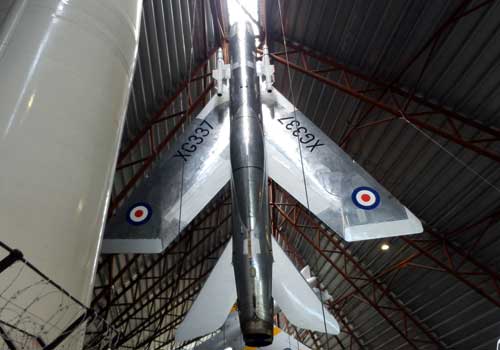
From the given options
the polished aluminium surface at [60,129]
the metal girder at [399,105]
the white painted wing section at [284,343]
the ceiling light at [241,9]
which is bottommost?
the polished aluminium surface at [60,129]

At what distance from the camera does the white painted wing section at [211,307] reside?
20.2ft

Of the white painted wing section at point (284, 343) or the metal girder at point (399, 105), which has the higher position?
the metal girder at point (399, 105)

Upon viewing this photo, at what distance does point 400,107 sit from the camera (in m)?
11.2

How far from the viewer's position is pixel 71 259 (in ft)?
6.26

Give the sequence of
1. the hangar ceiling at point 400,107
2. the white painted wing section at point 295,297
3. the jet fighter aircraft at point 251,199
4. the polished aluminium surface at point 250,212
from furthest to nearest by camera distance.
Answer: the hangar ceiling at point 400,107 < the white painted wing section at point 295,297 < the jet fighter aircraft at point 251,199 < the polished aluminium surface at point 250,212

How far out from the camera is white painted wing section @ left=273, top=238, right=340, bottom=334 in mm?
6270

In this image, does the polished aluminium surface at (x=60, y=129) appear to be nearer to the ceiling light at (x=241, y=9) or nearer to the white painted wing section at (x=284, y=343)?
the ceiling light at (x=241, y=9)

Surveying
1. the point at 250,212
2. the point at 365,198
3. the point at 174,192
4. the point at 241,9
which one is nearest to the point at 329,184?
the point at 365,198

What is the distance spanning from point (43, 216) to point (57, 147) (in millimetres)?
410

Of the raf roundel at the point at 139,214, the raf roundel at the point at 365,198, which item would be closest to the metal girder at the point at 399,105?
the raf roundel at the point at 365,198

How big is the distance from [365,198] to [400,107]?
5.76m

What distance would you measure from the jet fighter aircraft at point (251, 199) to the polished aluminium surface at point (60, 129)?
9.99 ft

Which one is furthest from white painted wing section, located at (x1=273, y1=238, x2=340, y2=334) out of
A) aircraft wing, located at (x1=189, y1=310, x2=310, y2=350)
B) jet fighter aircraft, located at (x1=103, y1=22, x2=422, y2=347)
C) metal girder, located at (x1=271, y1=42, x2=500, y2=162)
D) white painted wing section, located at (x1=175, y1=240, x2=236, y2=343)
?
aircraft wing, located at (x1=189, y1=310, x2=310, y2=350)

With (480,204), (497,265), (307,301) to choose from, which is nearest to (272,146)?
(307,301)
